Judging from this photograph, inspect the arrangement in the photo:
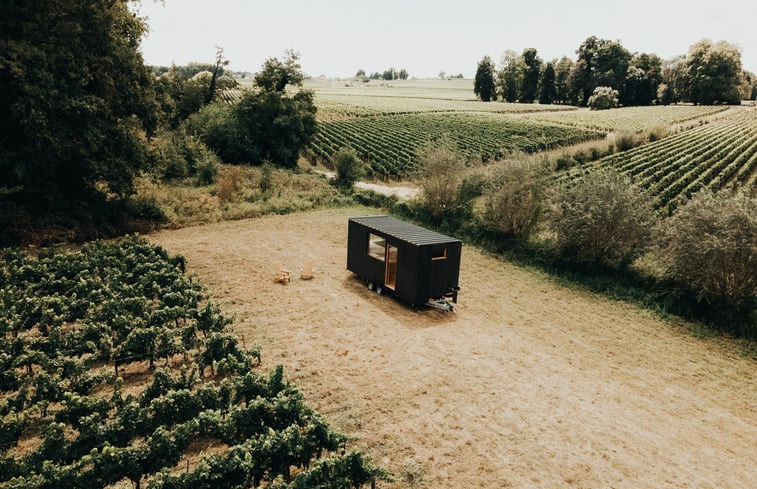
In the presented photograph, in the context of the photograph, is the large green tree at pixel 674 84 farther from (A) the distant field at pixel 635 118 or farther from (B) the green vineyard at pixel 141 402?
(B) the green vineyard at pixel 141 402

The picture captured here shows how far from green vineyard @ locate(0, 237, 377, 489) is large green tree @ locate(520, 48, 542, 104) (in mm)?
106944

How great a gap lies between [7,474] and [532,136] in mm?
55148

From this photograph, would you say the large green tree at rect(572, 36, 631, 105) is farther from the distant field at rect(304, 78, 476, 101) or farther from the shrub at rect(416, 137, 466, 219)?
the shrub at rect(416, 137, 466, 219)

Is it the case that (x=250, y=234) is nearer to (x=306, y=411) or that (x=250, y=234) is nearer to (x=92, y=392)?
(x=92, y=392)

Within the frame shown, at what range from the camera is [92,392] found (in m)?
10.0

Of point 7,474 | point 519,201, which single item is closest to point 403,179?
point 519,201

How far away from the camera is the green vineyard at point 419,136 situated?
139 feet

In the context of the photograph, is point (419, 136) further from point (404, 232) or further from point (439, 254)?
point (439, 254)

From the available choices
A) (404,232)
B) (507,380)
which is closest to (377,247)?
(404,232)

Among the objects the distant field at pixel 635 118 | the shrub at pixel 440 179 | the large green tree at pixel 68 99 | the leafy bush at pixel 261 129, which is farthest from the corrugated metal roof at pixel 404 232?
the distant field at pixel 635 118

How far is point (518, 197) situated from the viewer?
22.1 metres

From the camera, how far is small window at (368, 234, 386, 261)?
1686 centimetres

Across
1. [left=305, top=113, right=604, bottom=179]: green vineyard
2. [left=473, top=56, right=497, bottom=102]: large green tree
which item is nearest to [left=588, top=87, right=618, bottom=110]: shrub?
[left=473, top=56, right=497, bottom=102]: large green tree

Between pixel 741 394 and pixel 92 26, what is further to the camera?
pixel 92 26
